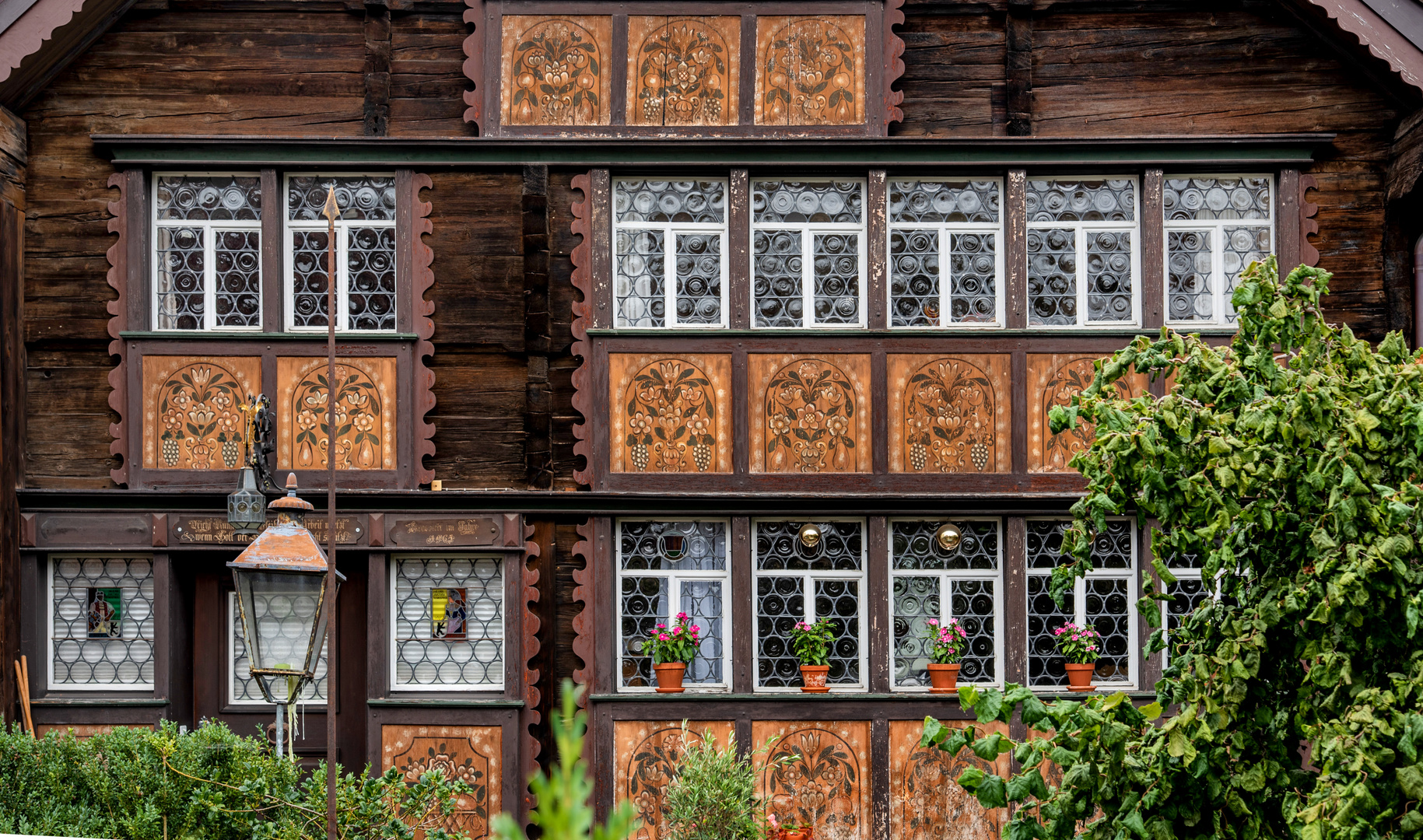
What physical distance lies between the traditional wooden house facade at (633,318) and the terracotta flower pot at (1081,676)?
0.23 m

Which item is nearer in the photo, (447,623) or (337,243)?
(447,623)

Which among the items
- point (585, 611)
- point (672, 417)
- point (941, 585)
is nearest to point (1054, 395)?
point (941, 585)

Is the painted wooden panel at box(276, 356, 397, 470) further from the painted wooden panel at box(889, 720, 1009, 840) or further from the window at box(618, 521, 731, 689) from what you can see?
the painted wooden panel at box(889, 720, 1009, 840)

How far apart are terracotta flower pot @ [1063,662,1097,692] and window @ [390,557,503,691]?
4293 millimetres

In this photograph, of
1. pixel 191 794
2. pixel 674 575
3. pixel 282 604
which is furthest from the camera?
pixel 674 575

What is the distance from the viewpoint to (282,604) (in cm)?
652

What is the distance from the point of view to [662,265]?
30.4ft

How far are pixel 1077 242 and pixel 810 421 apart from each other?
2.54m

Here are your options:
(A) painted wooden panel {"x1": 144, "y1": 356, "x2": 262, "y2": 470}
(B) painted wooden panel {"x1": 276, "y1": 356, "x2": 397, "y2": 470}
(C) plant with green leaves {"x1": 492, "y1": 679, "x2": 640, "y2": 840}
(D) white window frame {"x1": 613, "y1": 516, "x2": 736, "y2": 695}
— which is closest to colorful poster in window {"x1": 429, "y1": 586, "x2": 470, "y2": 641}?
(B) painted wooden panel {"x1": 276, "y1": 356, "x2": 397, "y2": 470}

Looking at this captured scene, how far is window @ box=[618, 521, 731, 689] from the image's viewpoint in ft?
30.0

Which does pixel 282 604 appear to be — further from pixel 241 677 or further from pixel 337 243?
pixel 337 243

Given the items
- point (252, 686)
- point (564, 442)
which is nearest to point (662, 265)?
point (564, 442)

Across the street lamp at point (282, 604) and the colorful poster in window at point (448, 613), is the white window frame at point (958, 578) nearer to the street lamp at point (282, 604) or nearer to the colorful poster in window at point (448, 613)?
the colorful poster in window at point (448, 613)

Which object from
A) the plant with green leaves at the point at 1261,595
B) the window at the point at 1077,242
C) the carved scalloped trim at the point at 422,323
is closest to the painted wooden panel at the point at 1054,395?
the window at the point at 1077,242
